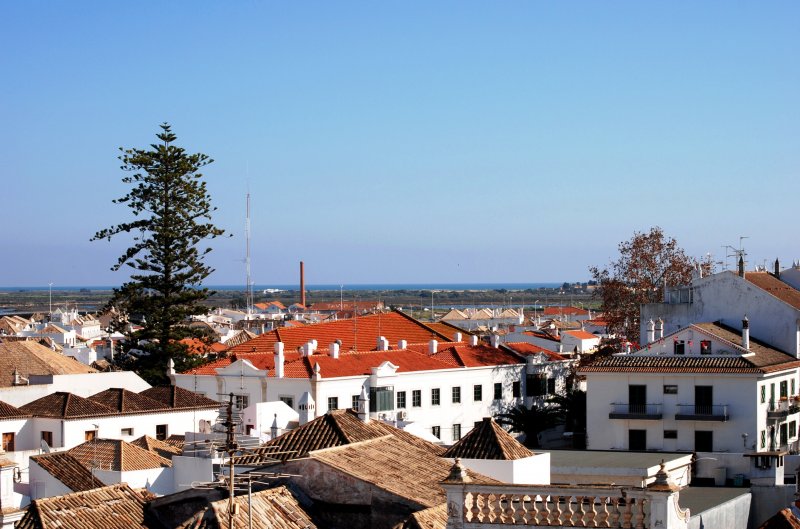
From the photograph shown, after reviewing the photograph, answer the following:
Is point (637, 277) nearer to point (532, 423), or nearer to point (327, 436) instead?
point (532, 423)

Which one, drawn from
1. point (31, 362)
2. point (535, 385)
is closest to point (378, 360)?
point (535, 385)

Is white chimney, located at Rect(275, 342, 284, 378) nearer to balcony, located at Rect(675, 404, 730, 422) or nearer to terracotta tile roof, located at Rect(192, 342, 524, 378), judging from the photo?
terracotta tile roof, located at Rect(192, 342, 524, 378)

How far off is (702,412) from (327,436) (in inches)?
872

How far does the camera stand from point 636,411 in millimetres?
40562

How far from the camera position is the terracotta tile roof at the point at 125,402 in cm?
3719

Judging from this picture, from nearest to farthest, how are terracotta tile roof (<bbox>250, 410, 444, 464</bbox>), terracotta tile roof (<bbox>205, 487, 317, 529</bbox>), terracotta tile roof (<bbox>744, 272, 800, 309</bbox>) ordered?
terracotta tile roof (<bbox>205, 487, 317, 529</bbox>) < terracotta tile roof (<bbox>250, 410, 444, 464</bbox>) < terracotta tile roof (<bbox>744, 272, 800, 309</bbox>)

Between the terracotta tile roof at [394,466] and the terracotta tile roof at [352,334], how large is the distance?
32.9 m

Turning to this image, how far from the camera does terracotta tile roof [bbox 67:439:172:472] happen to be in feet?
91.6

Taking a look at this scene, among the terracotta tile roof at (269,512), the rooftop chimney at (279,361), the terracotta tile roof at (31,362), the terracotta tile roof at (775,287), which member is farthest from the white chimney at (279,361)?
the terracotta tile roof at (269,512)

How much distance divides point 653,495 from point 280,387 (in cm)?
3328

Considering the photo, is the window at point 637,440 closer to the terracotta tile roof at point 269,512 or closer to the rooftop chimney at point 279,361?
the rooftop chimney at point 279,361

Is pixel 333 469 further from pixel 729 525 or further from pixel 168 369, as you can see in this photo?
pixel 168 369

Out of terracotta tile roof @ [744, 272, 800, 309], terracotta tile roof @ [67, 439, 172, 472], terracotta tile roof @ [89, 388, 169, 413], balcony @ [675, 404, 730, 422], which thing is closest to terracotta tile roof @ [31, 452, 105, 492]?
terracotta tile roof @ [67, 439, 172, 472]

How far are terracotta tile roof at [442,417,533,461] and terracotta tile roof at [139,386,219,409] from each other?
1916cm
